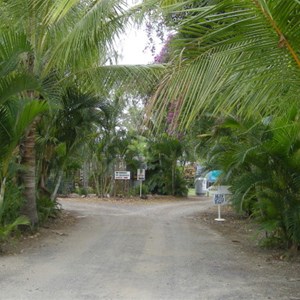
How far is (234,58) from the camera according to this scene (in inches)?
139

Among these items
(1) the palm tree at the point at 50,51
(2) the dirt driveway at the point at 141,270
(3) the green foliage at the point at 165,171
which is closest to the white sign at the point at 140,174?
(3) the green foliage at the point at 165,171

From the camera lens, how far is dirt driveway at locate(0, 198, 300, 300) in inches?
225

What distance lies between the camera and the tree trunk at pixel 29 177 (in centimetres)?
1064

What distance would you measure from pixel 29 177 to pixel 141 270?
4752mm

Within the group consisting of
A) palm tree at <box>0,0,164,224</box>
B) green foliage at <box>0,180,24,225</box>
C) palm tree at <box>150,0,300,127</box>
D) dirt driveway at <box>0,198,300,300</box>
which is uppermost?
palm tree at <box>0,0,164,224</box>

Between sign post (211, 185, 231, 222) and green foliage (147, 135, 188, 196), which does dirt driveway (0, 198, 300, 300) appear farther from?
green foliage (147, 135, 188, 196)

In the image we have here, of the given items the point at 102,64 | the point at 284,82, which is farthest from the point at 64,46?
the point at 284,82

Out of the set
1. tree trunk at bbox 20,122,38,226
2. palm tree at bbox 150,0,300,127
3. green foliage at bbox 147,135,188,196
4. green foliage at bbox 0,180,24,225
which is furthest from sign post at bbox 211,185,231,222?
green foliage at bbox 147,135,188,196

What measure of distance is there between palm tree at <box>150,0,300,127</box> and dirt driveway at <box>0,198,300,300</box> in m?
2.86

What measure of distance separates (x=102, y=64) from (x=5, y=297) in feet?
21.2

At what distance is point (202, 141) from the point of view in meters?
15.3

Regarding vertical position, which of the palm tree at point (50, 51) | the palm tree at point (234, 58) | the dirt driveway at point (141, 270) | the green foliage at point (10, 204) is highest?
the palm tree at point (50, 51)

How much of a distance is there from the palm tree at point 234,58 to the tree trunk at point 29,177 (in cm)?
732

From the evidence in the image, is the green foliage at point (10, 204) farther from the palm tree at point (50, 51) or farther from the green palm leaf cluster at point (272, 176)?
the green palm leaf cluster at point (272, 176)
